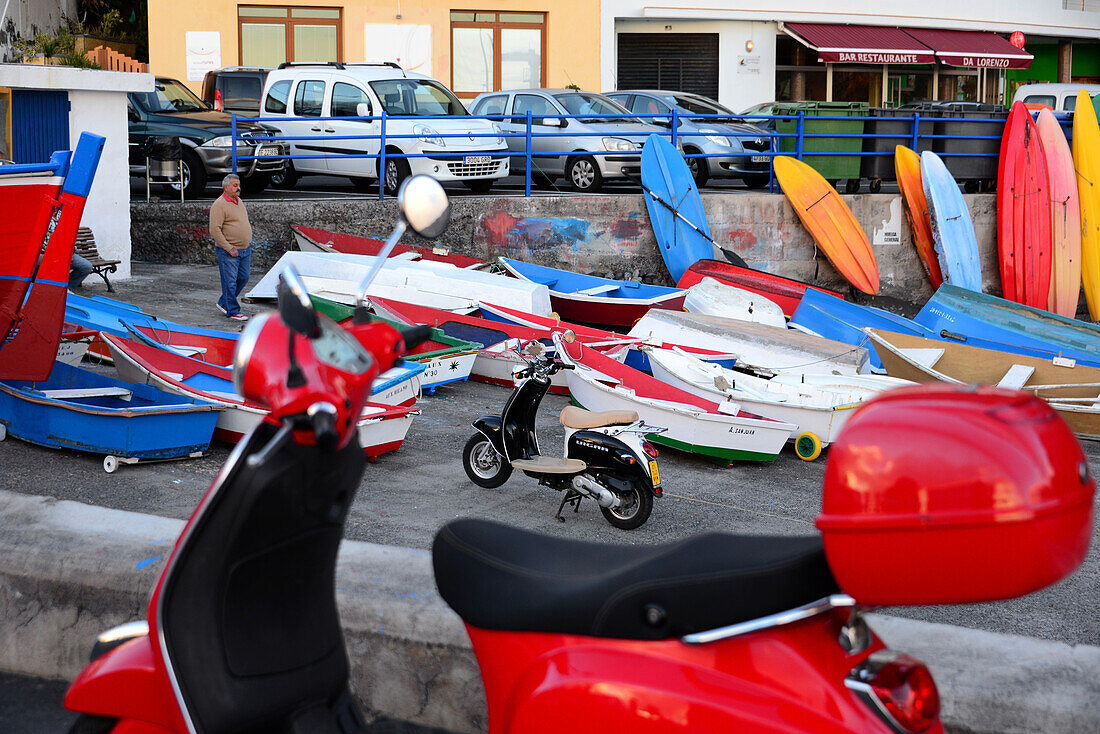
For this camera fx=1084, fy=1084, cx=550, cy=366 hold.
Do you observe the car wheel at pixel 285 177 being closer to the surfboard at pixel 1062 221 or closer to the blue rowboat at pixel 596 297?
the blue rowboat at pixel 596 297

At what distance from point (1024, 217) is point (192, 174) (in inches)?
461

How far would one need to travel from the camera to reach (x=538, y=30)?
26.2m

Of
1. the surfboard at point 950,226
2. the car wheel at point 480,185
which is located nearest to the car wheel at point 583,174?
the car wheel at point 480,185

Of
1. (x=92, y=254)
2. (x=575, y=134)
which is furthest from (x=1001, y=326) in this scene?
(x=92, y=254)

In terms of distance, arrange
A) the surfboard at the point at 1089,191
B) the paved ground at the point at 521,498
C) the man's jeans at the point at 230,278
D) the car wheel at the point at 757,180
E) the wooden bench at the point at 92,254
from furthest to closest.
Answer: the car wheel at the point at 757,180 → the surfboard at the point at 1089,191 → the wooden bench at the point at 92,254 → the man's jeans at the point at 230,278 → the paved ground at the point at 521,498

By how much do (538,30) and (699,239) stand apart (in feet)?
45.0

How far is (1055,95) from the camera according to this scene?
2123 centimetres

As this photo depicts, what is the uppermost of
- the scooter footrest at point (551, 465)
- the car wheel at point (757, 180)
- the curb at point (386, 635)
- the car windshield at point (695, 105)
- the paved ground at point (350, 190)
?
the car windshield at point (695, 105)

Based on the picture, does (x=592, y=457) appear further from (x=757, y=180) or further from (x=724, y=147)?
(x=757, y=180)

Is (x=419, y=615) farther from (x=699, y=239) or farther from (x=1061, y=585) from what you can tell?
(x=699, y=239)

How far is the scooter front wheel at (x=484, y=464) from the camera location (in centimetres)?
666

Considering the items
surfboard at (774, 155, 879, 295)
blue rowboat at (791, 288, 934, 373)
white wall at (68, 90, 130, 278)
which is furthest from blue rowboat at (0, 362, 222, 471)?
surfboard at (774, 155, 879, 295)

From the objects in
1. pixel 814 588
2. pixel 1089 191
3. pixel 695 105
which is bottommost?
pixel 814 588

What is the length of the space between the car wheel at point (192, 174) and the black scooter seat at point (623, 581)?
44.5ft
